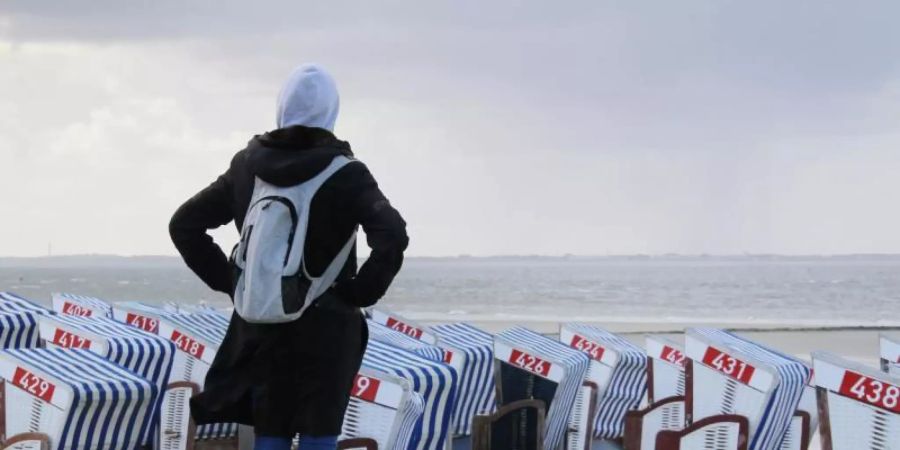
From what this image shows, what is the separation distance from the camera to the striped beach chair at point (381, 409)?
529 cm

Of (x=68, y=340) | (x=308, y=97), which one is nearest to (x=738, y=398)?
(x=68, y=340)

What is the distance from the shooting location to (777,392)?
6398mm

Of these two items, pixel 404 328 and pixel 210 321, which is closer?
pixel 210 321

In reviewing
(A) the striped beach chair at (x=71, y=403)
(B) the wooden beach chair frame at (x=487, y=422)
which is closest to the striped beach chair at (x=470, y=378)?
(B) the wooden beach chair frame at (x=487, y=422)

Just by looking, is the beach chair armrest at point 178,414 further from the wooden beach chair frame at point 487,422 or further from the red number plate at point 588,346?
the red number plate at point 588,346

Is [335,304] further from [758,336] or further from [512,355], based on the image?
[758,336]

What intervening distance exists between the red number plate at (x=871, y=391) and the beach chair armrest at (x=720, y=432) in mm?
797

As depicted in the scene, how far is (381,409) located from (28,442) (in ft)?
4.20

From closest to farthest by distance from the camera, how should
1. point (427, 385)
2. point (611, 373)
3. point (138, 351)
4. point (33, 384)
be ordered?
point (33, 384) → point (427, 385) → point (138, 351) → point (611, 373)

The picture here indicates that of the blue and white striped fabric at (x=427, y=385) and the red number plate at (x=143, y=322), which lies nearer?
the blue and white striped fabric at (x=427, y=385)

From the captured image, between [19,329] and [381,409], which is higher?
[19,329]

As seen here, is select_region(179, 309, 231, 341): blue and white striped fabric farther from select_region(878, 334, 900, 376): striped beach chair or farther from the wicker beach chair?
select_region(878, 334, 900, 376): striped beach chair

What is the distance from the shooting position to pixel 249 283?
12.9 feet

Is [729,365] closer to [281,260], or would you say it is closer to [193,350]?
[193,350]
